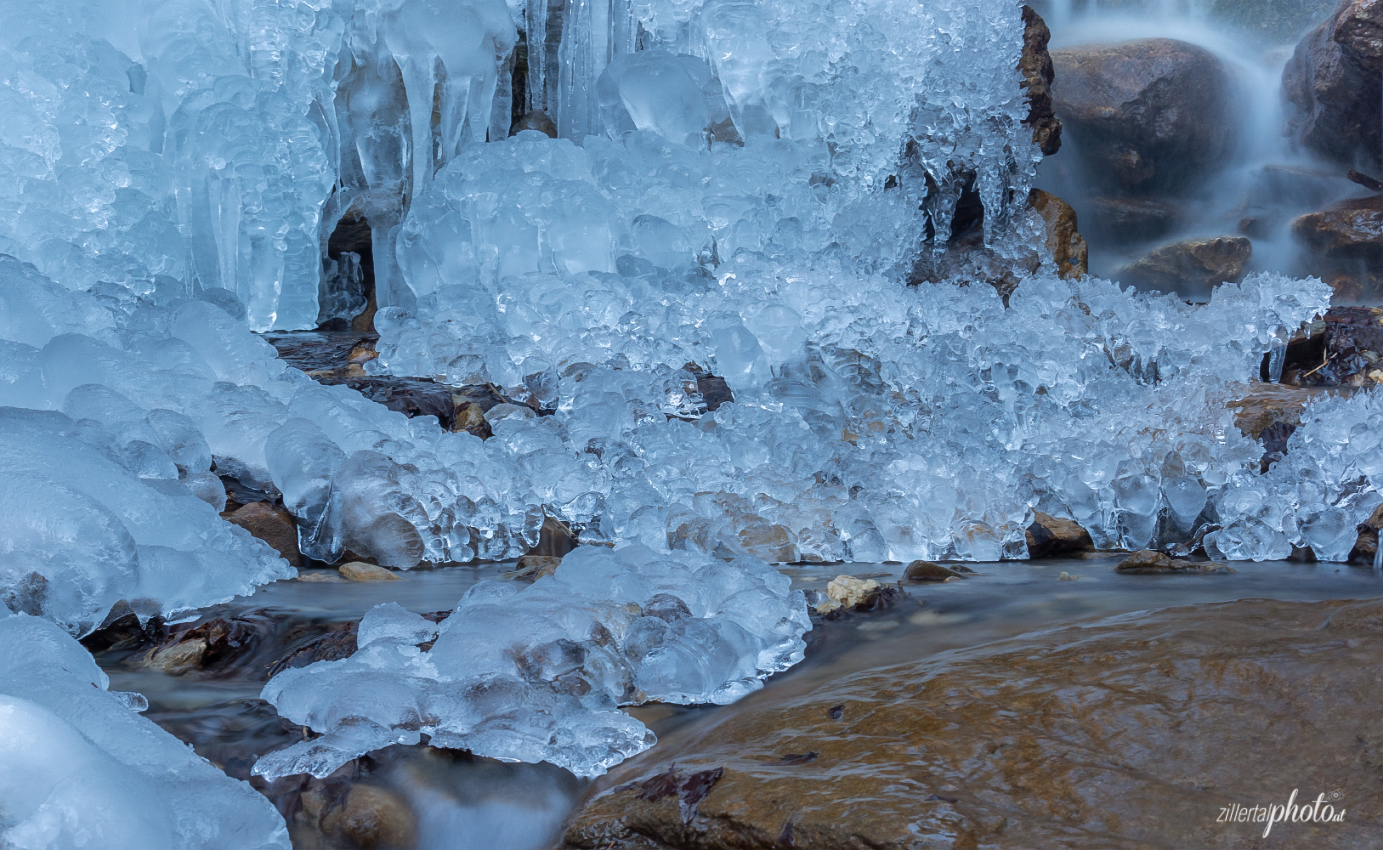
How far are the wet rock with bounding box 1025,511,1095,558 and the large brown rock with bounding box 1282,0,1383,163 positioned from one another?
30.1 feet

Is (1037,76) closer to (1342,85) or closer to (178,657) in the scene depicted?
(1342,85)

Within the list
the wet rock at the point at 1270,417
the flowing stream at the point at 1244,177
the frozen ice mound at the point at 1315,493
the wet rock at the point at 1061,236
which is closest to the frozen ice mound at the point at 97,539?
the frozen ice mound at the point at 1315,493

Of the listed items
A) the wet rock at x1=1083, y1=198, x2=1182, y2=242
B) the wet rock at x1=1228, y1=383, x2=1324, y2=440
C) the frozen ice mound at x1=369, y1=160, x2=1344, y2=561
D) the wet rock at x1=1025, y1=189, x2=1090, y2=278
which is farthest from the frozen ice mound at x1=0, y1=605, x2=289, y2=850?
the wet rock at x1=1083, y1=198, x2=1182, y2=242

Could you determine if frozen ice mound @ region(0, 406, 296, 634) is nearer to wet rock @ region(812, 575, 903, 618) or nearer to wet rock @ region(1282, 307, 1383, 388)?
wet rock @ region(812, 575, 903, 618)

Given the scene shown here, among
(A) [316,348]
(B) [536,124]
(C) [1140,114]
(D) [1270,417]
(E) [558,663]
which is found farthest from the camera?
(C) [1140,114]

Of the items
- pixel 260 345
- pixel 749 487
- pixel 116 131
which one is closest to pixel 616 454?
pixel 749 487

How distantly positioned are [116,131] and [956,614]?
19.1 feet

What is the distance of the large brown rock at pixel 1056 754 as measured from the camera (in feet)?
3.75

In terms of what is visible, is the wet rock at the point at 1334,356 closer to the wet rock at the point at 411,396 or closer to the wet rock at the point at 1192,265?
the wet rock at the point at 1192,265

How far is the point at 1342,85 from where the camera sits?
10336mm

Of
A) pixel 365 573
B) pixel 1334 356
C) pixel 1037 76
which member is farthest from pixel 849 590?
pixel 1037 76

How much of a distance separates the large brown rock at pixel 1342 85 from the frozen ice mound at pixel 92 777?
1171 cm

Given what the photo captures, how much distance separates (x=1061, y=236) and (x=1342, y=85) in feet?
16.5

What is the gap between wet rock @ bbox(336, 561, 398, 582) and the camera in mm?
2760
